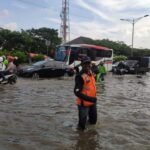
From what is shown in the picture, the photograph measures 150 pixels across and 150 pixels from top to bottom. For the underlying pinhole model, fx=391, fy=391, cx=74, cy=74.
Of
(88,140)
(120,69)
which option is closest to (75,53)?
(120,69)

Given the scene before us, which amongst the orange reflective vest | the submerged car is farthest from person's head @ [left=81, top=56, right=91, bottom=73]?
the submerged car

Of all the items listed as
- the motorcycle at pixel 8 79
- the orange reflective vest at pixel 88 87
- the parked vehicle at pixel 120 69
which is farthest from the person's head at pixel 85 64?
the parked vehicle at pixel 120 69

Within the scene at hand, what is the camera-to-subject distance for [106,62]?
42438 millimetres

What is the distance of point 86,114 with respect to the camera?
9078 mm

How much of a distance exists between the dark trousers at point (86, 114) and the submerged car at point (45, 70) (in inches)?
692

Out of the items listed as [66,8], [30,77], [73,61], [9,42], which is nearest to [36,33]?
[66,8]

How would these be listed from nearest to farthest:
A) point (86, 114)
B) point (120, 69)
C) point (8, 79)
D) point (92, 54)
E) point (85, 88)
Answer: point (85, 88) → point (86, 114) → point (8, 79) → point (92, 54) → point (120, 69)

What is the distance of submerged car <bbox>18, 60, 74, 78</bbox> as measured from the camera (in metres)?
27.2

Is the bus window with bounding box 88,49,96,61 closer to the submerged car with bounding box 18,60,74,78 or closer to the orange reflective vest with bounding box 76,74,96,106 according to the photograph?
the submerged car with bounding box 18,60,74,78

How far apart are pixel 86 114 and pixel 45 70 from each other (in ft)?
62.5

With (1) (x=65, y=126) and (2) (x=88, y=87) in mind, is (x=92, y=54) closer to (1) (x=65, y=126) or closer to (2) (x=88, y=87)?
(1) (x=65, y=126)

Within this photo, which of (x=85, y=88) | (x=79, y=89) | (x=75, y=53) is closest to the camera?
(x=79, y=89)

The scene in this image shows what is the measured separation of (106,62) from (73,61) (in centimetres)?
706

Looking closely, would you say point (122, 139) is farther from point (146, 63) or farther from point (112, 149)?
point (146, 63)
